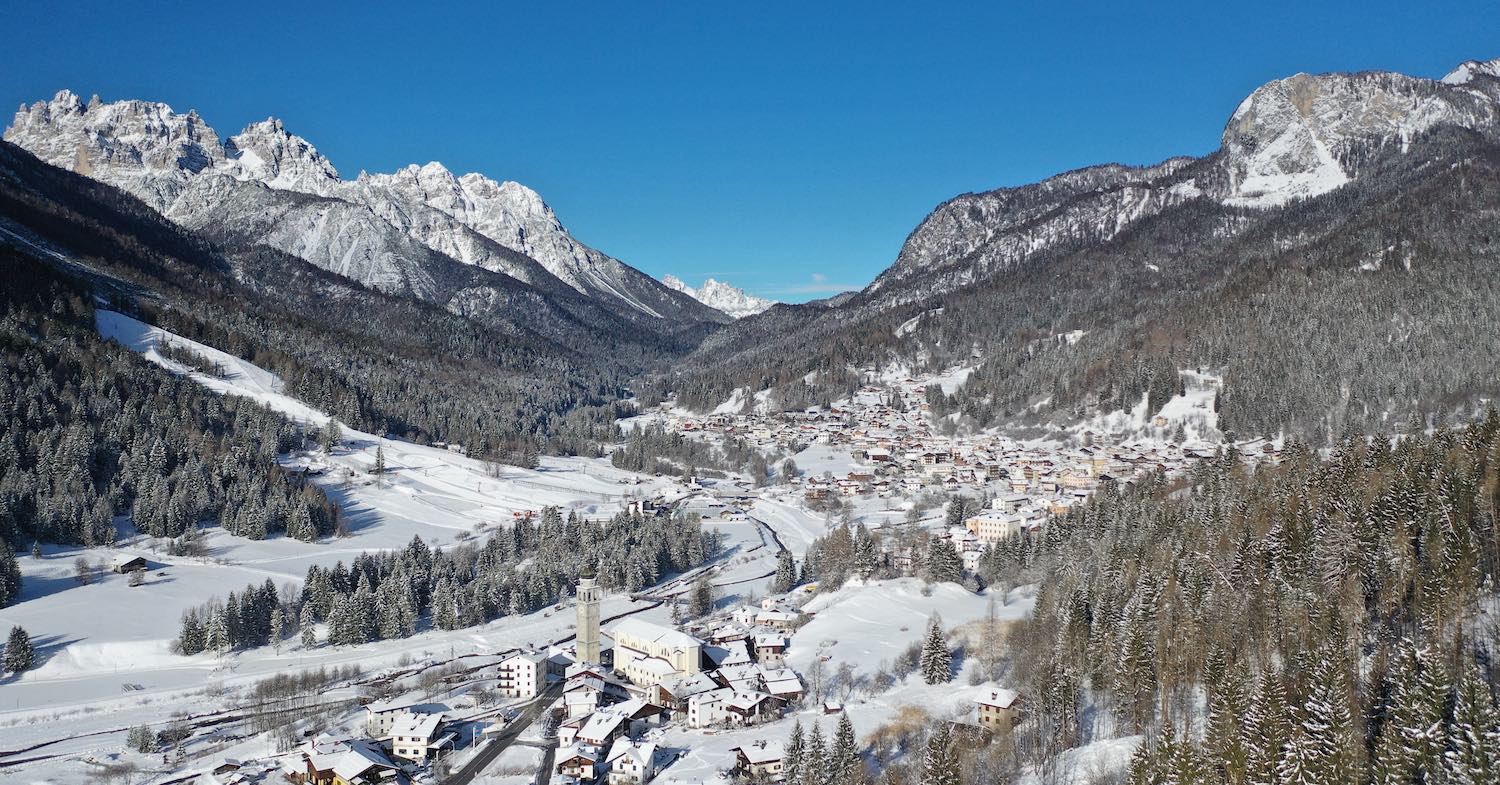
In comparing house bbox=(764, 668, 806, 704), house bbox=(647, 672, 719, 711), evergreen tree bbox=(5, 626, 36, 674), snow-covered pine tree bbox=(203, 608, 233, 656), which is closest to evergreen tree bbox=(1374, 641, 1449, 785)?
house bbox=(764, 668, 806, 704)

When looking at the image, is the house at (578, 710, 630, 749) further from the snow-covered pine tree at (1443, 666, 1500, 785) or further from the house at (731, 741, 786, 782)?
the snow-covered pine tree at (1443, 666, 1500, 785)

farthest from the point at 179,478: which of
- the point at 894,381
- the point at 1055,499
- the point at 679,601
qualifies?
the point at 894,381

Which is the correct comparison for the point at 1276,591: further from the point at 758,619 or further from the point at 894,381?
the point at 894,381

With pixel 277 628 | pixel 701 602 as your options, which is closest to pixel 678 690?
pixel 701 602

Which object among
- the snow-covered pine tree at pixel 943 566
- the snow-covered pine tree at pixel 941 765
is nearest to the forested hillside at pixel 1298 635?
the snow-covered pine tree at pixel 941 765

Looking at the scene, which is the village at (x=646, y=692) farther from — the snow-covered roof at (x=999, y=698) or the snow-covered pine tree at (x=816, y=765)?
the snow-covered pine tree at (x=816, y=765)
